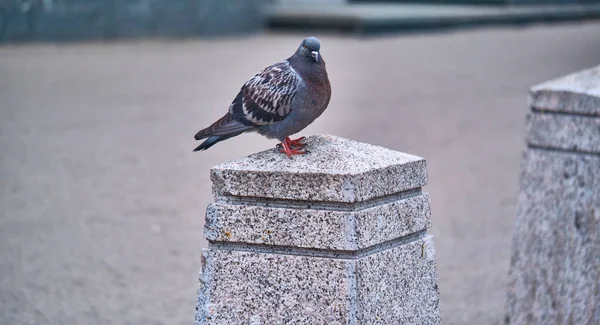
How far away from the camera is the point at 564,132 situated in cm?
471

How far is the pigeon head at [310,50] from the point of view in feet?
11.1

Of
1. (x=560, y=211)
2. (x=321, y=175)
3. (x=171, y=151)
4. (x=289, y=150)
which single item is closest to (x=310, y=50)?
(x=289, y=150)

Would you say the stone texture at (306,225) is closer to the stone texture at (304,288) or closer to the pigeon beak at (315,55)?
the stone texture at (304,288)

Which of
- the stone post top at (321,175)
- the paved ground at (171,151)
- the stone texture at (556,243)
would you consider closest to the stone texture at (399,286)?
the stone post top at (321,175)

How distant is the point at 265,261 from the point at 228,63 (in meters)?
14.3

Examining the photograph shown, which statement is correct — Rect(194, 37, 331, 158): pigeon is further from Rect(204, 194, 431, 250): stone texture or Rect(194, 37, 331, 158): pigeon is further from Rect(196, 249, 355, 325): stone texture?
Rect(196, 249, 355, 325): stone texture

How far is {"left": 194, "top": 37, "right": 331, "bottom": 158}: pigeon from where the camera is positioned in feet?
11.2

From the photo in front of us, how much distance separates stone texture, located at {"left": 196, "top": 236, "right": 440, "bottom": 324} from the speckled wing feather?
20.4 inches

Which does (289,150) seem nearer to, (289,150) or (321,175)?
(289,150)

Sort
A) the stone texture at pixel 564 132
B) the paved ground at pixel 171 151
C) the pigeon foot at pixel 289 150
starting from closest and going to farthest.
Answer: the pigeon foot at pixel 289 150 < the stone texture at pixel 564 132 < the paved ground at pixel 171 151

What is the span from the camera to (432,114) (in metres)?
12.9

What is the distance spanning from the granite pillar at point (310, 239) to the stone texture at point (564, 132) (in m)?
1.57

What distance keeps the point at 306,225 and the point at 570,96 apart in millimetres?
2029

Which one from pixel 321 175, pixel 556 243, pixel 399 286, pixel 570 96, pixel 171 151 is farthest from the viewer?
pixel 171 151
